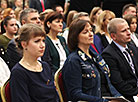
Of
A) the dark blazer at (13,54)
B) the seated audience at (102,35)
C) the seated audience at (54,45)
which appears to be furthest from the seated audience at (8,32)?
the seated audience at (102,35)

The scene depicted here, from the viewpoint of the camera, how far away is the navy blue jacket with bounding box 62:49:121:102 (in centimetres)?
292

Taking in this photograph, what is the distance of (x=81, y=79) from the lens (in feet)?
9.73

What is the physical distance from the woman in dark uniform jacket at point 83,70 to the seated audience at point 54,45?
0.89m

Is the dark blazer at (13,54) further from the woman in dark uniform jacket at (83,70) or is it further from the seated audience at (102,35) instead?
the seated audience at (102,35)

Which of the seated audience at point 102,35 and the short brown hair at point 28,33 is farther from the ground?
the short brown hair at point 28,33

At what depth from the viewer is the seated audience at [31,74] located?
8.60 feet

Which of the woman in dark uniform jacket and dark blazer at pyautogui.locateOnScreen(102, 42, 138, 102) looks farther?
dark blazer at pyautogui.locateOnScreen(102, 42, 138, 102)

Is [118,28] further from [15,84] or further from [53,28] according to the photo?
[15,84]

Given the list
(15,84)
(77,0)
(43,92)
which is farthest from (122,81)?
(77,0)

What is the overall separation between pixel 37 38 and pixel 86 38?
587 millimetres

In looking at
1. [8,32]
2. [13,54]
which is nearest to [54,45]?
[13,54]

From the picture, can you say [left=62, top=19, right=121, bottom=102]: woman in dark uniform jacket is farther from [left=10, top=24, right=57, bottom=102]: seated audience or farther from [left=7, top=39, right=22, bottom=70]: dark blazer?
[left=7, top=39, right=22, bottom=70]: dark blazer

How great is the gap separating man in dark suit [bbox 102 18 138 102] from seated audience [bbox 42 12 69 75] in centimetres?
75

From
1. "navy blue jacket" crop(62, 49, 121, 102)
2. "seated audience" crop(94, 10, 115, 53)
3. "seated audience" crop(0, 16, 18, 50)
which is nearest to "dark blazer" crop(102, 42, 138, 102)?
"navy blue jacket" crop(62, 49, 121, 102)
